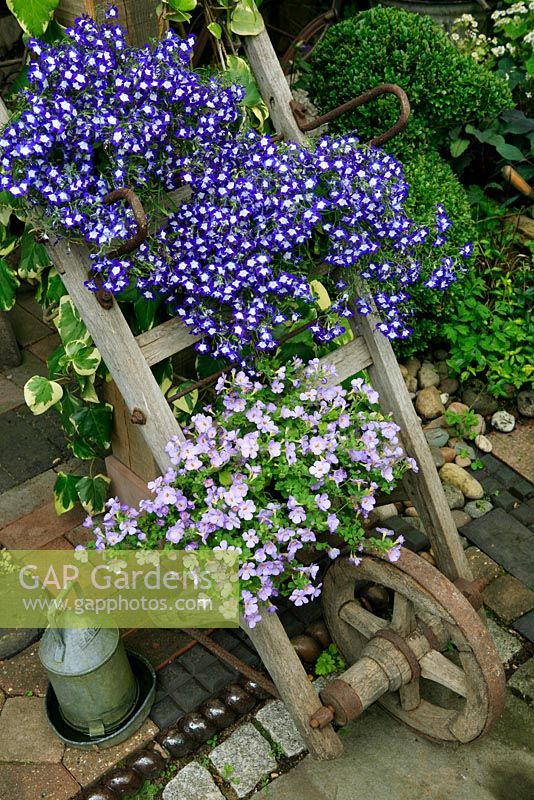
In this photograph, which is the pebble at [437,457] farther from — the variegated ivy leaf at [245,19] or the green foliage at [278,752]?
the variegated ivy leaf at [245,19]

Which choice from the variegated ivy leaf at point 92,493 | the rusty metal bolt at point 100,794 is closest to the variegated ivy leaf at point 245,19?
the variegated ivy leaf at point 92,493

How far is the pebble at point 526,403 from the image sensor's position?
3885 millimetres

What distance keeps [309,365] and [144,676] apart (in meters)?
1.12

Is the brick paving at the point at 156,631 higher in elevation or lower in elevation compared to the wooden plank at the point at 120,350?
lower

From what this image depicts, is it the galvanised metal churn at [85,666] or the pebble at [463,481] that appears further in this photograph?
the pebble at [463,481]

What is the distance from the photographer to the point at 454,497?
3512 mm

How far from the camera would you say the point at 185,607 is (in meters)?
2.99

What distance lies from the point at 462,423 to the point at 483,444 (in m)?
0.13

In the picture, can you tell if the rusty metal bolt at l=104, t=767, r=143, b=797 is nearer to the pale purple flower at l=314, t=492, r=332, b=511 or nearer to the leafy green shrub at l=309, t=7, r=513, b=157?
the pale purple flower at l=314, t=492, r=332, b=511

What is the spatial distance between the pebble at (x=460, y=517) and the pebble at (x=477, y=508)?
2 centimetres

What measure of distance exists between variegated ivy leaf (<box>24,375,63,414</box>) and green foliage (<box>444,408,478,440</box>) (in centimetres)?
174

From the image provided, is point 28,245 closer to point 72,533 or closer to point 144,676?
point 72,533

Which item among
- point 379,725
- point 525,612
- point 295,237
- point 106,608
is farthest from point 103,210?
point 525,612

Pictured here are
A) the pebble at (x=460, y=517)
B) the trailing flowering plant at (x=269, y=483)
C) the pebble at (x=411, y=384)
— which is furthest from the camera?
the pebble at (x=411, y=384)
